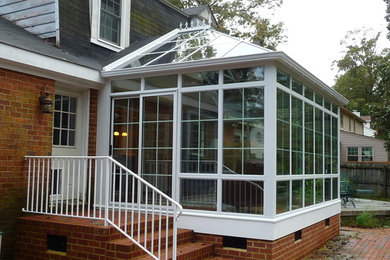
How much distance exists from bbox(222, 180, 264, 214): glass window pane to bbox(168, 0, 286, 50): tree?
13983mm

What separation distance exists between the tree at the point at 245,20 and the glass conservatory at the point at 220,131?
484 inches

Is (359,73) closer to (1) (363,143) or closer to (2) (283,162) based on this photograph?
(1) (363,143)

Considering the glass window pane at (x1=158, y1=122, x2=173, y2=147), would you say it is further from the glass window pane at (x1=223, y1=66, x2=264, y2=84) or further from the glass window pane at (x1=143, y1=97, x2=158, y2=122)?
the glass window pane at (x1=223, y1=66, x2=264, y2=84)

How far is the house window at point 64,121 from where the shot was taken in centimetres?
691

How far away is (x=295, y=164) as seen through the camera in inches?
263

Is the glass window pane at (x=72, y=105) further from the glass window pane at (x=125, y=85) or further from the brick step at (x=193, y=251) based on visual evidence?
the brick step at (x=193, y=251)

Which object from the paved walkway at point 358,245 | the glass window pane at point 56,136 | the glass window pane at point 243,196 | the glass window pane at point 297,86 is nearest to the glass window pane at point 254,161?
the glass window pane at point 243,196

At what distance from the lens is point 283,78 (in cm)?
625

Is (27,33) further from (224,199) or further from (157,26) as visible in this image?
(224,199)

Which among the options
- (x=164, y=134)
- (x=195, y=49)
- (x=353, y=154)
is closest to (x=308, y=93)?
(x=195, y=49)

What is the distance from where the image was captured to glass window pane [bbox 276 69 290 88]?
604 centimetres

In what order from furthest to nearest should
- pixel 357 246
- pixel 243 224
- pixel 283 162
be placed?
pixel 357 246 → pixel 283 162 → pixel 243 224

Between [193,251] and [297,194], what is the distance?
2.15m

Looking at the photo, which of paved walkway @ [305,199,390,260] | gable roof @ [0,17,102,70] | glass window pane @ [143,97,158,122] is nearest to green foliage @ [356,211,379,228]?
paved walkway @ [305,199,390,260]
